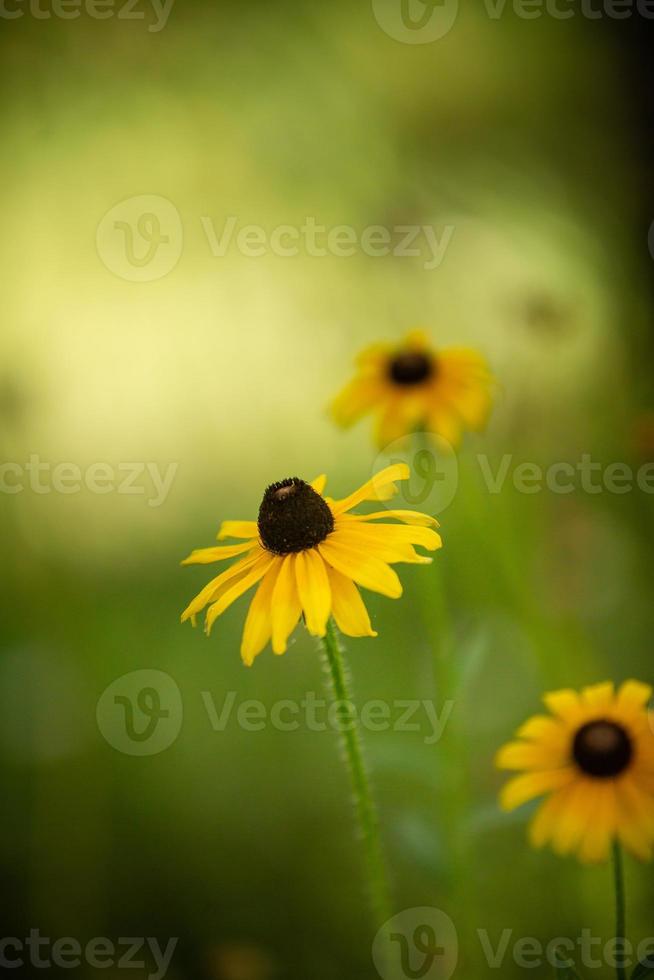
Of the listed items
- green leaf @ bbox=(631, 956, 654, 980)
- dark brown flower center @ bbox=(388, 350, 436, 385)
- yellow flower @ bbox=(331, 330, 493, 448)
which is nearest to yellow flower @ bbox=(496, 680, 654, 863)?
green leaf @ bbox=(631, 956, 654, 980)

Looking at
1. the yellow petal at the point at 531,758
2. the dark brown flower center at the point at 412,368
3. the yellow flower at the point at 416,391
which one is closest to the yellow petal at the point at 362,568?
the yellow petal at the point at 531,758

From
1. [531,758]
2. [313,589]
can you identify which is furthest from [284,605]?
[531,758]

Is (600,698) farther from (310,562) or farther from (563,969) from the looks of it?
(310,562)

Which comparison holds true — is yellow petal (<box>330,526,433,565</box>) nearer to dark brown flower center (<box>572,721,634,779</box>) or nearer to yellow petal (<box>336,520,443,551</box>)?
yellow petal (<box>336,520,443,551</box>)

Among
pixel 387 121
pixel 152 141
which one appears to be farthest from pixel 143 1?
pixel 387 121

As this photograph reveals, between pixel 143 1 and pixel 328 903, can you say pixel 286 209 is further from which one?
pixel 328 903

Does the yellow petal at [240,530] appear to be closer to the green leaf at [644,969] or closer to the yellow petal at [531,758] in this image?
the yellow petal at [531,758]
